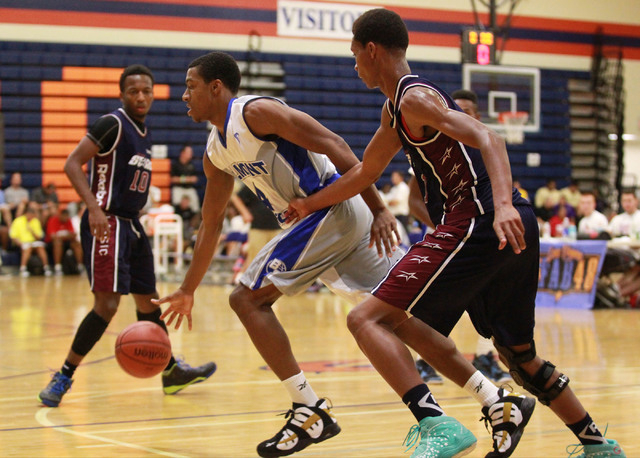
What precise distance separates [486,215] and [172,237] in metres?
13.2

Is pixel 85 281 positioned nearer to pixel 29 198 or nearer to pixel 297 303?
pixel 29 198

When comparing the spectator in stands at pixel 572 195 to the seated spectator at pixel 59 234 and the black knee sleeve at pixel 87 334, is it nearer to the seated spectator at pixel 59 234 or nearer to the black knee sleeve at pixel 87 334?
the seated spectator at pixel 59 234

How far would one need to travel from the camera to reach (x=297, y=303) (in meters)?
11.2

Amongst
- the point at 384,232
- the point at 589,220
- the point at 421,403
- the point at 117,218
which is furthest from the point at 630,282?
the point at 421,403

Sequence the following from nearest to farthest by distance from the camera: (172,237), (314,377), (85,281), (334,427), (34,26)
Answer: (334,427), (314,377), (85,281), (172,237), (34,26)

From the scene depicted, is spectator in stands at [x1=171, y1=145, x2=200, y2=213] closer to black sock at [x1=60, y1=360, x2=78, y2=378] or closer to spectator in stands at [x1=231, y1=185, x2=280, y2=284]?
spectator in stands at [x1=231, y1=185, x2=280, y2=284]

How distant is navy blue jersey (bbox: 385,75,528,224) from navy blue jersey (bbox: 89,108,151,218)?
2348mm

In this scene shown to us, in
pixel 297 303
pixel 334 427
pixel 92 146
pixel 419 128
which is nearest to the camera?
pixel 419 128

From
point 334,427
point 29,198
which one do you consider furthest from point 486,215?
point 29,198

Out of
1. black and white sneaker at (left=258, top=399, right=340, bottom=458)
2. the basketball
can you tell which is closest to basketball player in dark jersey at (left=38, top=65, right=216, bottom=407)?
the basketball

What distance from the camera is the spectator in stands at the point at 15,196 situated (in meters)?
15.6

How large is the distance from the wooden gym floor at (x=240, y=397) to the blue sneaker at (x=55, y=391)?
1.9 inches

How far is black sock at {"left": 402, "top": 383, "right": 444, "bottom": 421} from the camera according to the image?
2938mm

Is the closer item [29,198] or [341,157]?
[341,157]
